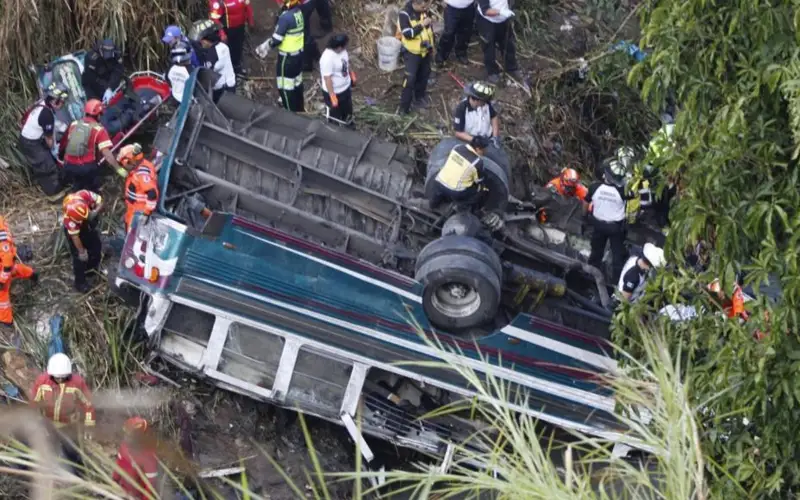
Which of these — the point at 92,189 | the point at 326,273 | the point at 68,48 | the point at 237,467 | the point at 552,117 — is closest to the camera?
the point at 326,273

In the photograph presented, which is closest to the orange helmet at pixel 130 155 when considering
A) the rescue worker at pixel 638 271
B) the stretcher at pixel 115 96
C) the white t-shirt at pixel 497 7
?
the stretcher at pixel 115 96

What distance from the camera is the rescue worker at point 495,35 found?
39.5ft

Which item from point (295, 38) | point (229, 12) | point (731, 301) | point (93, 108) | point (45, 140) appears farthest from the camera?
point (229, 12)

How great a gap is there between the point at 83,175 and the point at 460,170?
11.0ft

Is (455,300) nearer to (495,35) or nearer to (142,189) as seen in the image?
(142,189)

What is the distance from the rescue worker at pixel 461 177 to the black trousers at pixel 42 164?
366 centimetres

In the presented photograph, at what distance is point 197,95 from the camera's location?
10.1 metres

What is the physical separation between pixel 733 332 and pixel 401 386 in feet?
10.5

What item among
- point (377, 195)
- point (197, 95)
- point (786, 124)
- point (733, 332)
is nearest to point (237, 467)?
point (377, 195)

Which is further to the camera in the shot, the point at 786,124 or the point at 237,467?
the point at 237,467

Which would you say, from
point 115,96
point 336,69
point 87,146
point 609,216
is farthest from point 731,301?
point 115,96

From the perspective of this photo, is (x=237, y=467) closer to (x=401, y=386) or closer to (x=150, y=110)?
(x=401, y=386)

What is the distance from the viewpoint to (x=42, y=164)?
35.9ft

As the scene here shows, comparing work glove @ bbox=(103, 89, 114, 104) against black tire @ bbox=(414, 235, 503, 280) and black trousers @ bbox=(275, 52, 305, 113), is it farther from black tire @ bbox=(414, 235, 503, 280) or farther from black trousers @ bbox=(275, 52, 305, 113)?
black tire @ bbox=(414, 235, 503, 280)
